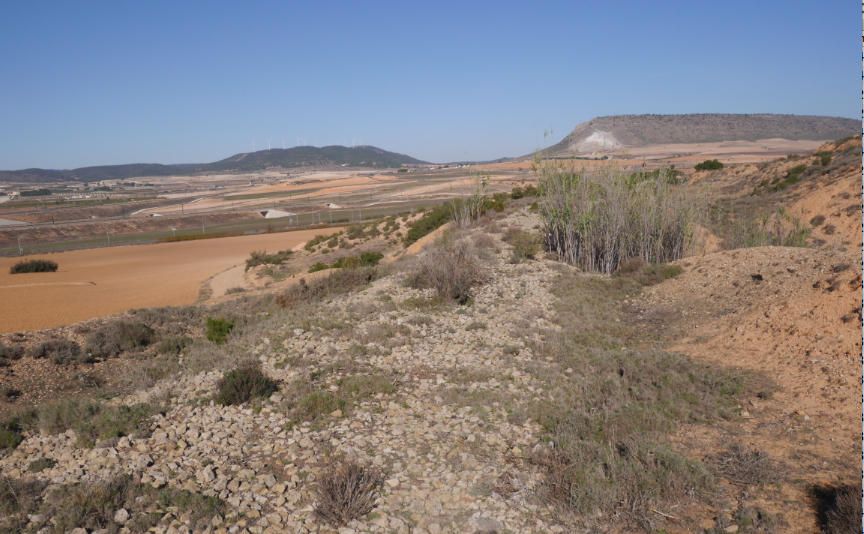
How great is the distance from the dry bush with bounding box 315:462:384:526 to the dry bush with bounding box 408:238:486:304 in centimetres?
786

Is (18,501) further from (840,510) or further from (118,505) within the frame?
(840,510)

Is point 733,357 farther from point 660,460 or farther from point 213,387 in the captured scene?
point 213,387

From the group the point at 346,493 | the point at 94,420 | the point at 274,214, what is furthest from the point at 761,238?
the point at 274,214

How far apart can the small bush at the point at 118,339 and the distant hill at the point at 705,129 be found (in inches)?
3355

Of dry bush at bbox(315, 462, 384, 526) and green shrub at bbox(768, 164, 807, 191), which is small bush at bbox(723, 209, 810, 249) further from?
dry bush at bbox(315, 462, 384, 526)

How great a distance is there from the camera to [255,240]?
42.2m

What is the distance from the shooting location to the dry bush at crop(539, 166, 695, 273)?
638 inches

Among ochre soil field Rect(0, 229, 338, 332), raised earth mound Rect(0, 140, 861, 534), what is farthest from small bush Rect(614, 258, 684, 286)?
ochre soil field Rect(0, 229, 338, 332)

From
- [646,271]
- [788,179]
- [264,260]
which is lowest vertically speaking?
[264,260]

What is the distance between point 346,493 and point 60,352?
10.2m

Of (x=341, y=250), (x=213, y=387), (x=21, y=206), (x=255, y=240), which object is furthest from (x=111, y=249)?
(x=21, y=206)

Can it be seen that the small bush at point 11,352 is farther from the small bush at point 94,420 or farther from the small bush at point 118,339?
the small bush at point 94,420

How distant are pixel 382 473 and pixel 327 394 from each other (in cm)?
223

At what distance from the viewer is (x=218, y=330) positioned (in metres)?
13.1
